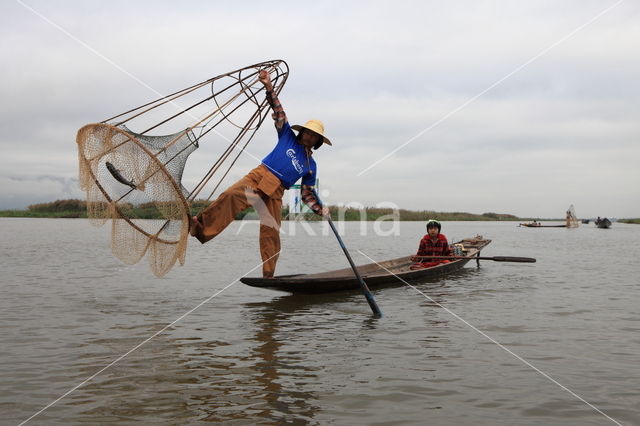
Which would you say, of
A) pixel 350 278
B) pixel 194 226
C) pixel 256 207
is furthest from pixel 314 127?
pixel 350 278

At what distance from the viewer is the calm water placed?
11.3 feet

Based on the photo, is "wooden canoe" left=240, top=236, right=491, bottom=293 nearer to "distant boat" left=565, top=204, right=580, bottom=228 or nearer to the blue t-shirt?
the blue t-shirt

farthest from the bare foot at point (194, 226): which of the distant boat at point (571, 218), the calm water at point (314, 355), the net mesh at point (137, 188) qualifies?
the distant boat at point (571, 218)

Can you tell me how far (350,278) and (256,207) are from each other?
2205mm

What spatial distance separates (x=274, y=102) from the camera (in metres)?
6.36

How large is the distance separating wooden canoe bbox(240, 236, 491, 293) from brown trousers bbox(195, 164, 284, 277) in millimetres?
282

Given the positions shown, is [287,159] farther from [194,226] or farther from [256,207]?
[194,226]

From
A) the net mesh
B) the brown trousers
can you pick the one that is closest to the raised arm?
the brown trousers

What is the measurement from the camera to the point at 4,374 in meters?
4.02

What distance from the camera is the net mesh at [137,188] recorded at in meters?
5.20

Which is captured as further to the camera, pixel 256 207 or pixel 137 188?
pixel 256 207

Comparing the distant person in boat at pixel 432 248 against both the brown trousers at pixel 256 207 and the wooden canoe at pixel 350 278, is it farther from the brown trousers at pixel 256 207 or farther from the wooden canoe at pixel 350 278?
the brown trousers at pixel 256 207

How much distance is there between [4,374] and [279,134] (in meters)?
3.97

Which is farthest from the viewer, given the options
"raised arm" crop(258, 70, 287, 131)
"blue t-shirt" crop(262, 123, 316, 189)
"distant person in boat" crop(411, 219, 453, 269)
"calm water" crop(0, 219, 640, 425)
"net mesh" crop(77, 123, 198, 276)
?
"distant person in boat" crop(411, 219, 453, 269)
